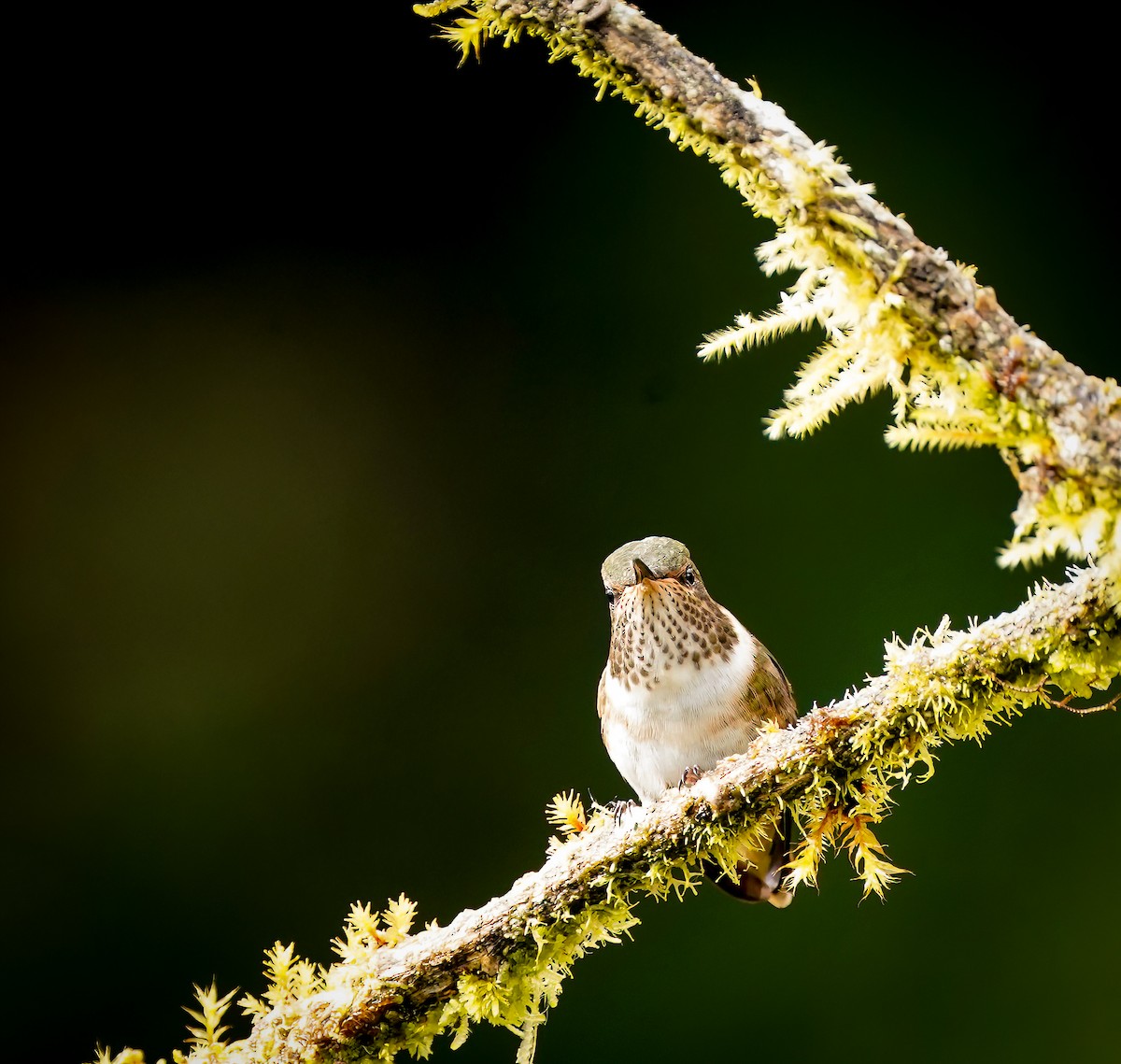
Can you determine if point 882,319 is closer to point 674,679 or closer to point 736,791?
point 736,791

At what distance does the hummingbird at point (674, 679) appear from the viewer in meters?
1.69

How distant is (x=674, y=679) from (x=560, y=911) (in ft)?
1.80

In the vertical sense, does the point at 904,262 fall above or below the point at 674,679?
below

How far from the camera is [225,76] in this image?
8.96 feet

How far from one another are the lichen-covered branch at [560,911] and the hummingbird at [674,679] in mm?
391

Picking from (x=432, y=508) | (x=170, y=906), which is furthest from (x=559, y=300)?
(x=170, y=906)

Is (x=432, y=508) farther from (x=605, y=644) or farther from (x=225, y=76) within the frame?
(x=225, y=76)

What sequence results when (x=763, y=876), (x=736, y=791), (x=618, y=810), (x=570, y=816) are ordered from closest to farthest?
1. (x=736, y=791)
2. (x=570, y=816)
3. (x=618, y=810)
4. (x=763, y=876)

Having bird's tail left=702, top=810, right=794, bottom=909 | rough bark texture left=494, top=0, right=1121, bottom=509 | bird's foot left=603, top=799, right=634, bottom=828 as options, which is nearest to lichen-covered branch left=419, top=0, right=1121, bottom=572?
rough bark texture left=494, top=0, right=1121, bottom=509

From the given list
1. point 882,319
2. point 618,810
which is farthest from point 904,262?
point 618,810

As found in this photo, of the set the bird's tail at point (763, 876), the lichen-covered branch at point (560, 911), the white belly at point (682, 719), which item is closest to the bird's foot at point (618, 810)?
the lichen-covered branch at point (560, 911)

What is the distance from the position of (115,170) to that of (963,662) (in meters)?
2.58

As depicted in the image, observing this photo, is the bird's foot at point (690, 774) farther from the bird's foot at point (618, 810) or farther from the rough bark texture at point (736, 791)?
the rough bark texture at point (736, 791)

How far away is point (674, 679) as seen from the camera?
1.70m
